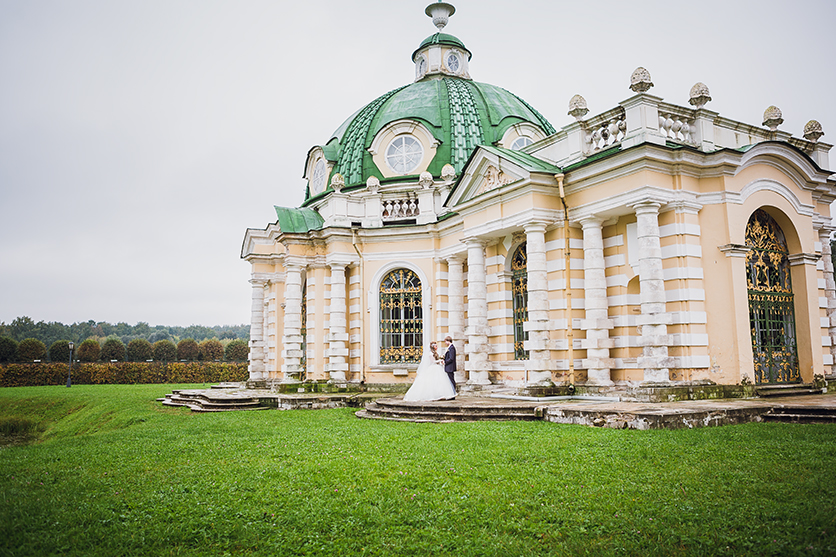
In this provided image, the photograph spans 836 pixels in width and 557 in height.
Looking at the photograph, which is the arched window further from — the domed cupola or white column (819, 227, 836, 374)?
white column (819, 227, 836, 374)

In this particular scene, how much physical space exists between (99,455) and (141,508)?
12.9 ft

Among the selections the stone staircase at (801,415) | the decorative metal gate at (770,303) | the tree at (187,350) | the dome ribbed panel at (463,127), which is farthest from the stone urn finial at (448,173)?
the tree at (187,350)

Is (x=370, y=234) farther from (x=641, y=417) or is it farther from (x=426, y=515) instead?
(x=426, y=515)

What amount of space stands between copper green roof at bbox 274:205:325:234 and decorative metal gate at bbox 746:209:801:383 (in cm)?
1420

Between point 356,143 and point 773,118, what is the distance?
14.7 metres

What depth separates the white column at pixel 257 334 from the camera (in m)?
26.4

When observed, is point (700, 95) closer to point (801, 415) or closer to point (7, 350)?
point (801, 415)

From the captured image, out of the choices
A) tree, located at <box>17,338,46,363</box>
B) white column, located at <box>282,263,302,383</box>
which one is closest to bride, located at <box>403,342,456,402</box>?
white column, located at <box>282,263,302,383</box>

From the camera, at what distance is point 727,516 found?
5.08 meters

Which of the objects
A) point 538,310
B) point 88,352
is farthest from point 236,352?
point 538,310

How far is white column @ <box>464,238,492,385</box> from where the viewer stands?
16.8 metres

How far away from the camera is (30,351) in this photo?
44.6 m

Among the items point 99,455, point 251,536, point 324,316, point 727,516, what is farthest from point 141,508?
point 324,316

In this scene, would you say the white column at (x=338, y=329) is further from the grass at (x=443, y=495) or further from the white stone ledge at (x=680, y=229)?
the white stone ledge at (x=680, y=229)
